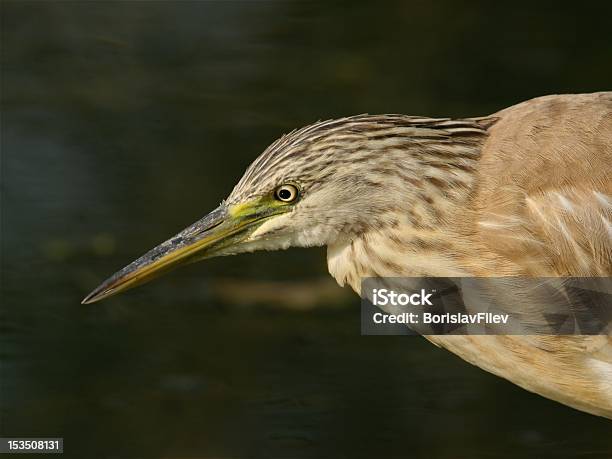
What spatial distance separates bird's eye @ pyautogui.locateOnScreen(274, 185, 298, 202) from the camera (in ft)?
14.2

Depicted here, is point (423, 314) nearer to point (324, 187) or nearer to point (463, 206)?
point (463, 206)

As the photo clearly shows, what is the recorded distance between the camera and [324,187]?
4320 millimetres

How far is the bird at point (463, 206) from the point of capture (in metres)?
4.30

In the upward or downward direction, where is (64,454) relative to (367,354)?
downward

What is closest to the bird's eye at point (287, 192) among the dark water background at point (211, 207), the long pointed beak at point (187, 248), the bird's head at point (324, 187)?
the bird's head at point (324, 187)

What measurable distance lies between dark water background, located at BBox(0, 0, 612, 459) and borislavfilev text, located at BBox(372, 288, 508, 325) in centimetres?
109

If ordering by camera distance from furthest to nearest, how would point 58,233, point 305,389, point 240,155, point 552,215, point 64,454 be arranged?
point 240,155 → point 58,233 → point 305,389 → point 64,454 → point 552,215

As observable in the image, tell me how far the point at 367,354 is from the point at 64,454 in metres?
1.46

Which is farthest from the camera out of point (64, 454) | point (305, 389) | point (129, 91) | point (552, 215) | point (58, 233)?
point (129, 91)

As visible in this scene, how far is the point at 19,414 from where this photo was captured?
5.50m

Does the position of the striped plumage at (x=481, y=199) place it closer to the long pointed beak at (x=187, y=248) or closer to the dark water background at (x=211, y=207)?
the long pointed beak at (x=187, y=248)

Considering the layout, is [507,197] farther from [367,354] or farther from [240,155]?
→ [240,155]

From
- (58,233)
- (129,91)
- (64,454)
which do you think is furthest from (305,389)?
(129,91)

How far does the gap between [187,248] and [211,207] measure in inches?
74.6
